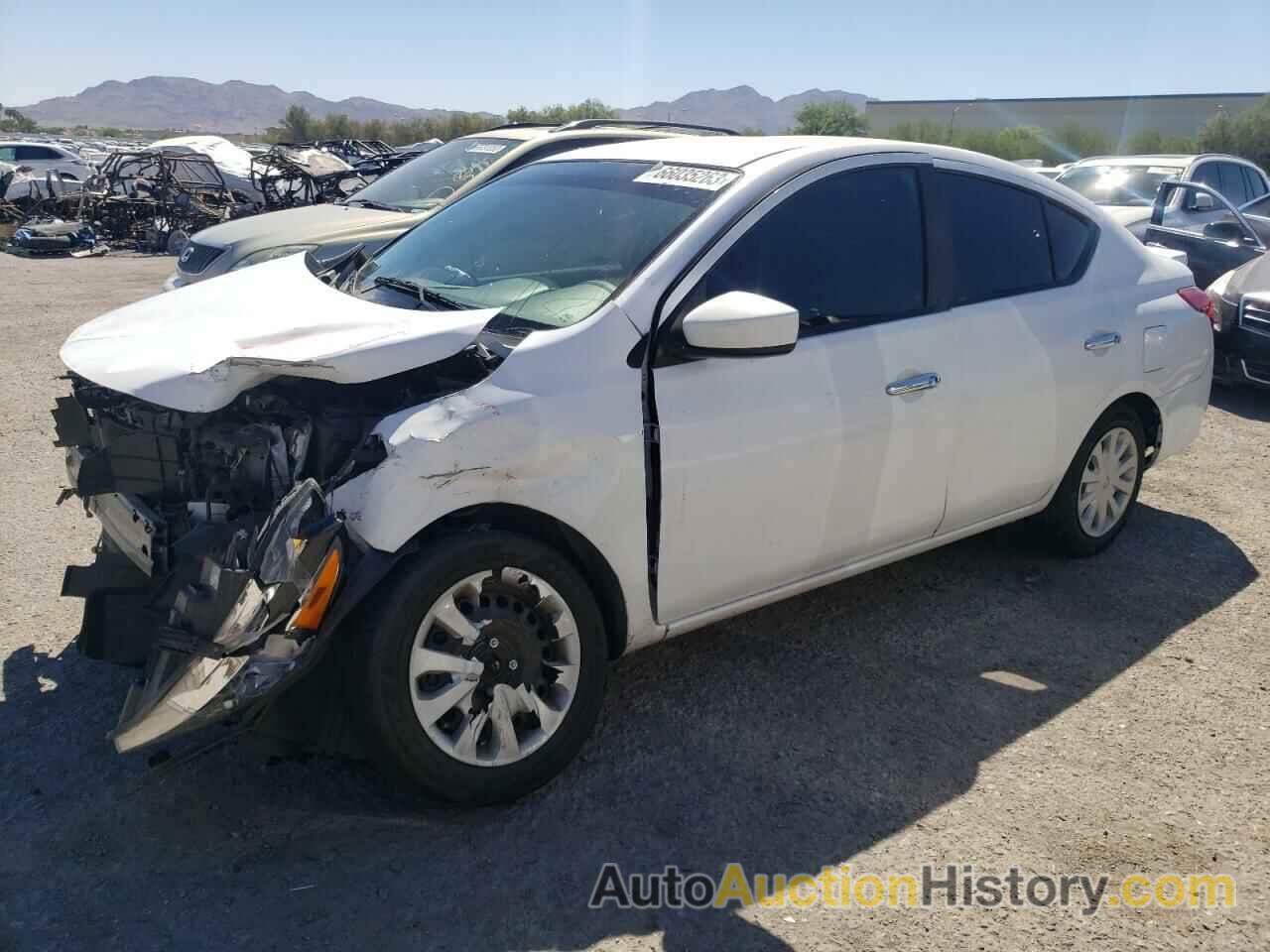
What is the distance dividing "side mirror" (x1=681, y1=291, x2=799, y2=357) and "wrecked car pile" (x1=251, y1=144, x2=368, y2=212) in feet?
41.6

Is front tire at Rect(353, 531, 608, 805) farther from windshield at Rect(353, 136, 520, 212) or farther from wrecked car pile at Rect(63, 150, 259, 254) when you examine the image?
wrecked car pile at Rect(63, 150, 259, 254)

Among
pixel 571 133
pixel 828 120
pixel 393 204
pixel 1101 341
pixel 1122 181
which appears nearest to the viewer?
pixel 1101 341

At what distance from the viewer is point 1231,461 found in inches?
265

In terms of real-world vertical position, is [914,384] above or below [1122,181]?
below

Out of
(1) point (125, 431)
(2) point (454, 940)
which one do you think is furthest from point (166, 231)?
(2) point (454, 940)

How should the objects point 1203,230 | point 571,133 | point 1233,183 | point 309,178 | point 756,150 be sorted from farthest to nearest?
point 309,178 → point 1233,183 → point 1203,230 → point 571,133 → point 756,150

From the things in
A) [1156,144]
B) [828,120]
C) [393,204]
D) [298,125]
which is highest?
[298,125]

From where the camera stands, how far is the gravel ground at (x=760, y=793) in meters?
2.71

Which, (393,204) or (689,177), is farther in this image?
(393,204)

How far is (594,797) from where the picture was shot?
3.20 m

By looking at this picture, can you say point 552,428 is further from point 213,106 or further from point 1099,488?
point 213,106

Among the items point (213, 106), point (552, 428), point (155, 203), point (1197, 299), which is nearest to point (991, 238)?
point (1197, 299)

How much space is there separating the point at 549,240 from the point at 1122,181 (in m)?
10.2

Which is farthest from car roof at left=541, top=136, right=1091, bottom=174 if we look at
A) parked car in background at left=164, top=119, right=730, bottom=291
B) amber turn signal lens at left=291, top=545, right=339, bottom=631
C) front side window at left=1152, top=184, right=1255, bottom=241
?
front side window at left=1152, top=184, right=1255, bottom=241
